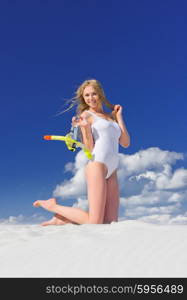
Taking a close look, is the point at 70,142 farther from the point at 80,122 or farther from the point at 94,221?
the point at 94,221

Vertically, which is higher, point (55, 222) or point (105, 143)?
point (105, 143)

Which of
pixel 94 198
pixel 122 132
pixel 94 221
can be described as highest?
pixel 122 132

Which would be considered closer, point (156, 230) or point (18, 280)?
point (18, 280)

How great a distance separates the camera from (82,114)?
573 cm

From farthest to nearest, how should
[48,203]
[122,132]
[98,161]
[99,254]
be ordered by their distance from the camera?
1. [122,132]
2. [48,203]
3. [98,161]
4. [99,254]

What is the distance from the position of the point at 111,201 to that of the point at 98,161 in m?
0.60

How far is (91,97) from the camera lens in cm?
592

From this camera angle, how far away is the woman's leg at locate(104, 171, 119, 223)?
5.69 meters

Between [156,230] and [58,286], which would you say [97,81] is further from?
[58,286]

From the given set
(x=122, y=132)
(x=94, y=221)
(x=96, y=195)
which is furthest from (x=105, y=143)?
(x=94, y=221)

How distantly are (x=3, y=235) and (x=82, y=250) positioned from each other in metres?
1.37

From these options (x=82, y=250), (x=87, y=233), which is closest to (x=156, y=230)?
(x=87, y=233)

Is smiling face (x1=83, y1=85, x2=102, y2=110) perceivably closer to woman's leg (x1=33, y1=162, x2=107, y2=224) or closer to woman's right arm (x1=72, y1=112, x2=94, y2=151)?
woman's right arm (x1=72, y1=112, x2=94, y2=151)

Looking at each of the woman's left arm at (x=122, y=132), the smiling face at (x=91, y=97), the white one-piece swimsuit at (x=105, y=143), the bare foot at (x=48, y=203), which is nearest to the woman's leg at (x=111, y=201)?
the white one-piece swimsuit at (x=105, y=143)
